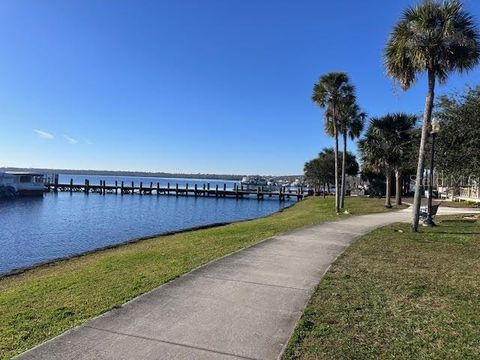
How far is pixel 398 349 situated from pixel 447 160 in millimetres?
13188

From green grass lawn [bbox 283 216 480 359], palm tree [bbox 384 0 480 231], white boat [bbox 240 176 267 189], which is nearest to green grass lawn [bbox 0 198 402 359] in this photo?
green grass lawn [bbox 283 216 480 359]

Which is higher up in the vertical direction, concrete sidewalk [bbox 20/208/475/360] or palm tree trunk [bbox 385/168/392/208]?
palm tree trunk [bbox 385/168/392/208]

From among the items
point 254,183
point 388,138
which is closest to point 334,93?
point 388,138

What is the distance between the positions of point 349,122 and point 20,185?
6406 centimetres

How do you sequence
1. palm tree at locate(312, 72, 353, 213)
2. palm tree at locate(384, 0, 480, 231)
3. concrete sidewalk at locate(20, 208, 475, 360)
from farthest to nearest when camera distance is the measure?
1. palm tree at locate(312, 72, 353, 213)
2. palm tree at locate(384, 0, 480, 231)
3. concrete sidewalk at locate(20, 208, 475, 360)

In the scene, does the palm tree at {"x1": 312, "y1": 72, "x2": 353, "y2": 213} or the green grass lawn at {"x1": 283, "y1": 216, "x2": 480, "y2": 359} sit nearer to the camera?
the green grass lawn at {"x1": 283, "y1": 216, "x2": 480, "y2": 359}

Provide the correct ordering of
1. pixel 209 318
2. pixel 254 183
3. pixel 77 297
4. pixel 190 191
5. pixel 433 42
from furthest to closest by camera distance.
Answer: pixel 254 183 < pixel 190 191 < pixel 433 42 < pixel 77 297 < pixel 209 318

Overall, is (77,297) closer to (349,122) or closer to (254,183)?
(349,122)

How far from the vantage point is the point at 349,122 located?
34.7 m

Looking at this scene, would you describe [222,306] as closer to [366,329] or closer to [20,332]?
[366,329]

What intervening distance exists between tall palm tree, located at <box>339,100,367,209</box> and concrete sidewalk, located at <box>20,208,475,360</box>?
77.3 ft

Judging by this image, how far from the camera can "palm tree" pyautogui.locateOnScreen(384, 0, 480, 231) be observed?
50.4 feet

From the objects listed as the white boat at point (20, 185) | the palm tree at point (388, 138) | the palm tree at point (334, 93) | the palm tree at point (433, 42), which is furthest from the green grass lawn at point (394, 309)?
the white boat at point (20, 185)

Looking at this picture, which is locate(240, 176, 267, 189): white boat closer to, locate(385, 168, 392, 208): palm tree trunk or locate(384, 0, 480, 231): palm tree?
locate(385, 168, 392, 208): palm tree trunk
